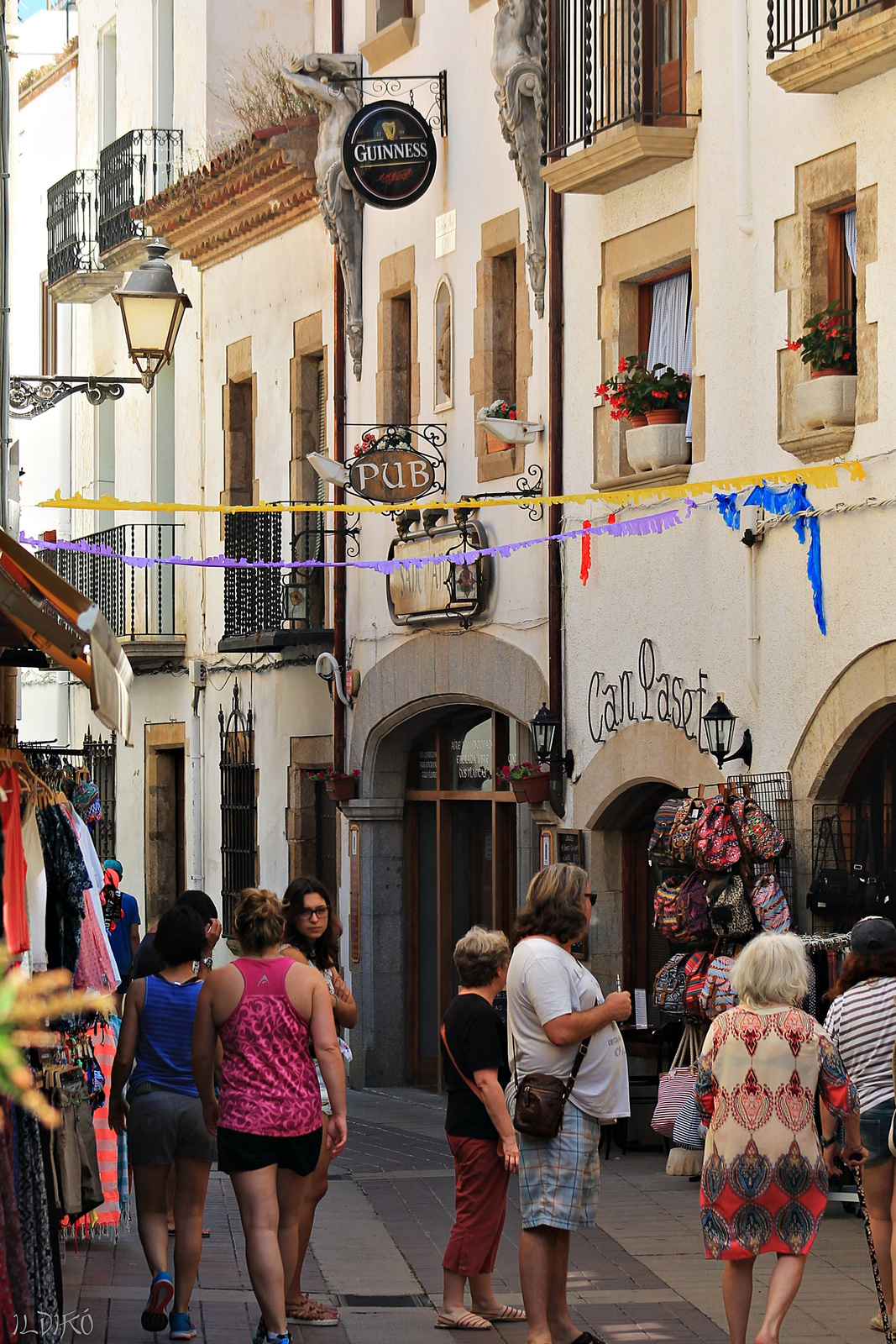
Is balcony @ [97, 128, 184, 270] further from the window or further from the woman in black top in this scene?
the woman in black top

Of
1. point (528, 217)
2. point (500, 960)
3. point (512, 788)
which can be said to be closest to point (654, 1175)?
point (512, 788)

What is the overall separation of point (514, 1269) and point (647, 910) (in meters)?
5.17

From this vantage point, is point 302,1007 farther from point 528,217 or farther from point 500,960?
point 528,217

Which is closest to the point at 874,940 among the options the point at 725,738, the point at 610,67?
the point at 725,738

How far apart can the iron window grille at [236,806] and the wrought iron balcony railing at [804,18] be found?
11.1m

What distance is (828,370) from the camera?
12.0m

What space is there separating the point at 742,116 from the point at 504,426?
328 cm

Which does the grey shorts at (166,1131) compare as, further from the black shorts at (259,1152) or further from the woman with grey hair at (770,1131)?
the woman with grey hair at (770,1131)

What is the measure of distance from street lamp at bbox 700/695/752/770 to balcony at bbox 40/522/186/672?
35.5 ft

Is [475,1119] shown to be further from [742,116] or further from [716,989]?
Answer: [742,116]

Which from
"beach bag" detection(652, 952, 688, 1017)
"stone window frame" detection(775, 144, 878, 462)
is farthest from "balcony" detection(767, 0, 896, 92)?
"beach bag" detection(652, 952, 688, 1017)

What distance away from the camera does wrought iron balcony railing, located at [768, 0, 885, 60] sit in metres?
11.1

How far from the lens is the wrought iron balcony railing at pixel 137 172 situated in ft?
78.7

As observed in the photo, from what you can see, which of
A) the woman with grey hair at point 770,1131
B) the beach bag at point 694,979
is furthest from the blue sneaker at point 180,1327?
the beach bag at point 694,979
